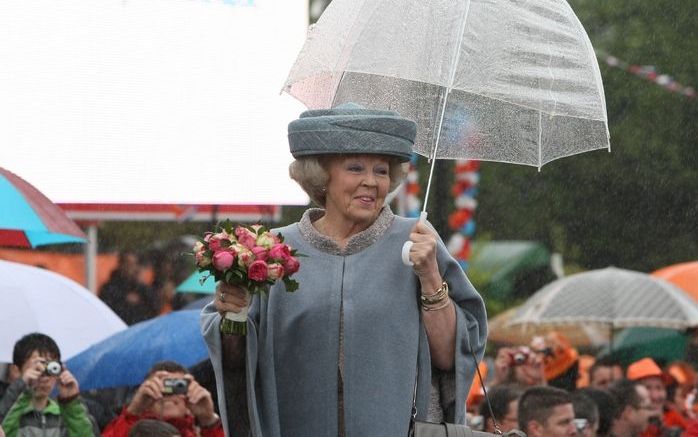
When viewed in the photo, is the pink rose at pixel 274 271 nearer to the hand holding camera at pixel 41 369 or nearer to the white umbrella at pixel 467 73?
the white umbrella at pixel 467 73

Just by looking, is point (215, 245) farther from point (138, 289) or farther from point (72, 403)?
point (138, 289)

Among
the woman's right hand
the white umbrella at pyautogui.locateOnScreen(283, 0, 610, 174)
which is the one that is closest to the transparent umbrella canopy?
the white umbrella at pyautogui.locateOnScreen(283, 0, 610, 174)

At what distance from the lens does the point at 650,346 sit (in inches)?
607

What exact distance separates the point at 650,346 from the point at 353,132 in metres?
10.8

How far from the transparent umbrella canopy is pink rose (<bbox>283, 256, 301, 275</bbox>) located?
31.4 inches

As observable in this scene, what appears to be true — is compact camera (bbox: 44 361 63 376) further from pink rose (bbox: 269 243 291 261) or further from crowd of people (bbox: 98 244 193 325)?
crowd of people (bbox: 98 244 193 325)

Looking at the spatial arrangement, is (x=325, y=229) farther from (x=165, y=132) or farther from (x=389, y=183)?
(x=165, y=132)

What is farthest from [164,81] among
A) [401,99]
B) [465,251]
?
[465,251]

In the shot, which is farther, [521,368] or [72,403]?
[521,368]

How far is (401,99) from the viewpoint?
589 cm

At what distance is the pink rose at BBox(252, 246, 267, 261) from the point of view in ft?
15.6

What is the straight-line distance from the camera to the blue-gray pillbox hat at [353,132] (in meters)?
5.02

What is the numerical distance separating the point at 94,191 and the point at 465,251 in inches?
292

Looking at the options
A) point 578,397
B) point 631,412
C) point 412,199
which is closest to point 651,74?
point 412,199
